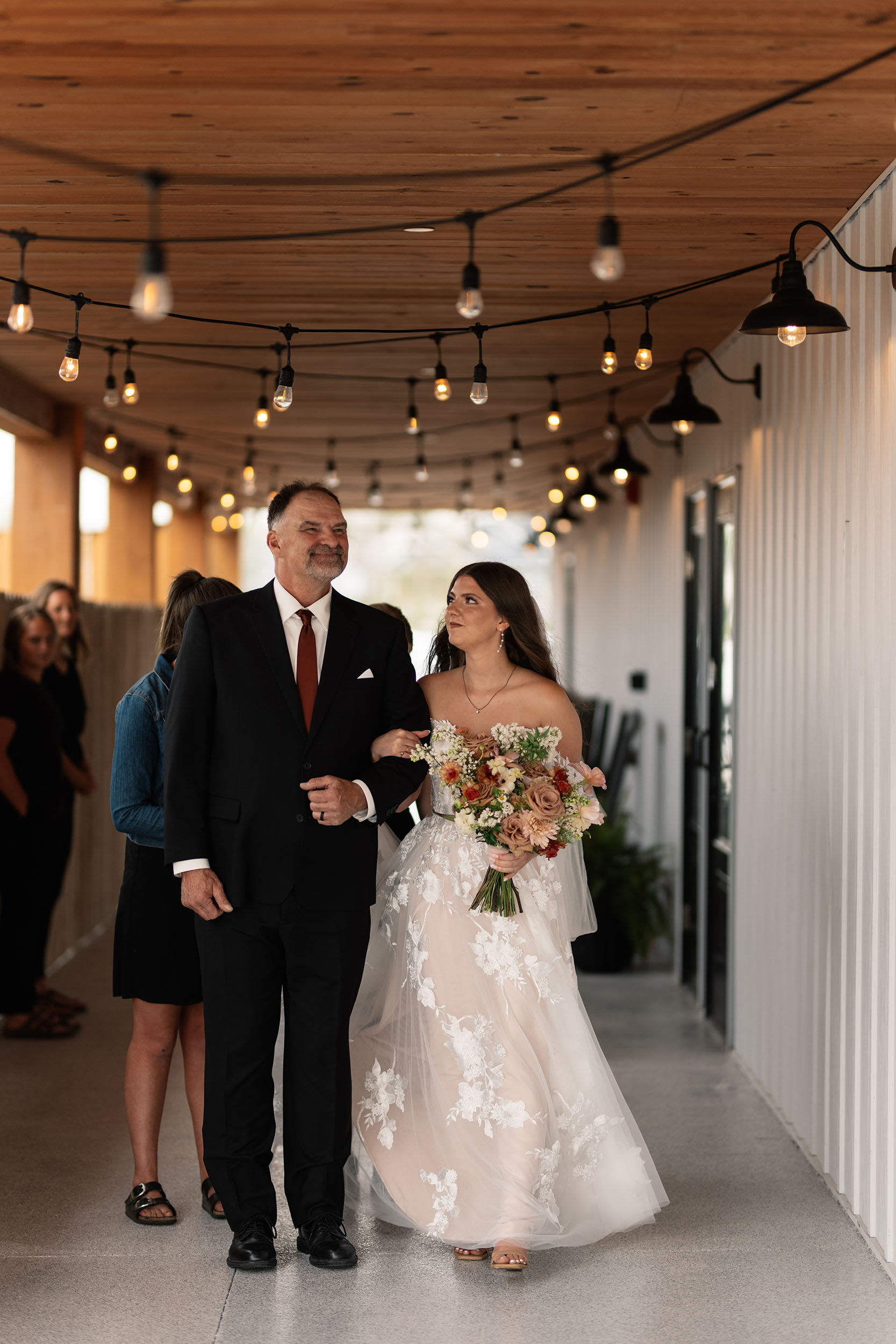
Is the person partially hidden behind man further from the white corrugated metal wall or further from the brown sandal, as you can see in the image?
the brown sandal

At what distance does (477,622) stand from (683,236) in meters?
1.53

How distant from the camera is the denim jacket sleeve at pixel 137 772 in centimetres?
384

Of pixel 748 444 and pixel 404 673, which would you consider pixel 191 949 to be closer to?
pixel 404 673

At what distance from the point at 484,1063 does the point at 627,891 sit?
150 inches

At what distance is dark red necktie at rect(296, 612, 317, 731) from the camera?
366 centimetres

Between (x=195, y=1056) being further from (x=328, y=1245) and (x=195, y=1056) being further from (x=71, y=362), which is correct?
(x=71, y=362)

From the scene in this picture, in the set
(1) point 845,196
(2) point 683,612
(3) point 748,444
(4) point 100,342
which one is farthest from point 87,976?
(1) point 845,196

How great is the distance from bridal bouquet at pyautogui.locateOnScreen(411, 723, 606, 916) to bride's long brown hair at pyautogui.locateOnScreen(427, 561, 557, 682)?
A: 33 cm

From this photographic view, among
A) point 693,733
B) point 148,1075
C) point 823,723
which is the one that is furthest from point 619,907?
point 148,1075

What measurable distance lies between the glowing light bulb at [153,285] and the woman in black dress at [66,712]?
12.0 feet

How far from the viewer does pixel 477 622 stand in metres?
3.98

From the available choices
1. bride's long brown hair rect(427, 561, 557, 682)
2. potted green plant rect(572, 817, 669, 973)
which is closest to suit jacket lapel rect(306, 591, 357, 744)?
bride's long brown hair rect(427, 561, 557, 682)

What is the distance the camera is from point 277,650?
363 centimetres
